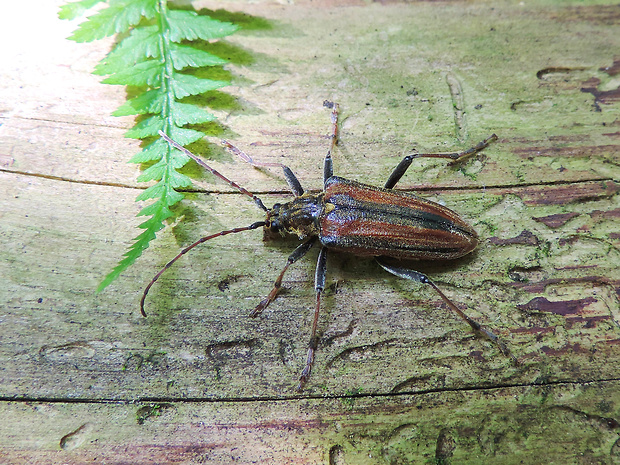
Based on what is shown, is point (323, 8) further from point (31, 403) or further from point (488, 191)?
point (31, 403)

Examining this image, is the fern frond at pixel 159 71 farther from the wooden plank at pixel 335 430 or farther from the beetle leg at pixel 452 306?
the beetle leg at pixel 452 306

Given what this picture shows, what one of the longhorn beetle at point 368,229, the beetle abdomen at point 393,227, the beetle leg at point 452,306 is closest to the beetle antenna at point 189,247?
the longhorn beetle at point 368,229

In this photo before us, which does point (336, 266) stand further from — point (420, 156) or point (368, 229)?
point (420, 156)

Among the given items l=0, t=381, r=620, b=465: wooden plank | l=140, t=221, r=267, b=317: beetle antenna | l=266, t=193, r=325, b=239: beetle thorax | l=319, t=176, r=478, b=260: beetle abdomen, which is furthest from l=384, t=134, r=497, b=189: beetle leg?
l=0, t=381, r=620, b=465: wooden plank

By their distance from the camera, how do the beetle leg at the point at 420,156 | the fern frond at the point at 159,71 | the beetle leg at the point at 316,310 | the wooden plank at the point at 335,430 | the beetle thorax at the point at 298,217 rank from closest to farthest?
the wooden plank at the point at 335,430 < the beetle leg at the point at 316,310 < the fern frond at the point at 159,71 < the beetle thorax at the point at 298,217 < the beetle leg at the point at 420,156

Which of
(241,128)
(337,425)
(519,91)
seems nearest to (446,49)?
(519,91)

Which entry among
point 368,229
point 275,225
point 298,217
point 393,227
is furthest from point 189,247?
point 393,227
